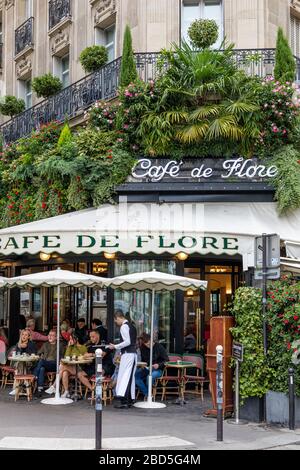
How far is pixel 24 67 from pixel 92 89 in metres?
6.41

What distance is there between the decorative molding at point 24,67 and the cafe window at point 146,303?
10809mm

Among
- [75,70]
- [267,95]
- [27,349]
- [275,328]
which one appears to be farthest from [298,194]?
[75,70]

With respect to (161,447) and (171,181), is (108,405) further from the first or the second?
(171,181)

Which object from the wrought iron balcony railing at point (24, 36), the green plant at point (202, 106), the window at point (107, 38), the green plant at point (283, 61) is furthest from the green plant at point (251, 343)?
the wrought iron balcony railing at point (24, 36)

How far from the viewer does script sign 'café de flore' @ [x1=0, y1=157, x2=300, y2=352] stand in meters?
13.7

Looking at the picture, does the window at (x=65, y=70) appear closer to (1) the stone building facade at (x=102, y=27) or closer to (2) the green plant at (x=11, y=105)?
(1) the stone building facade at (x=102, y=27)

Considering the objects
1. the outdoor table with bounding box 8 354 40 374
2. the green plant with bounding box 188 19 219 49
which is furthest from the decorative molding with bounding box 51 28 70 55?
the outdoor table with bounding box 8 354 40 374

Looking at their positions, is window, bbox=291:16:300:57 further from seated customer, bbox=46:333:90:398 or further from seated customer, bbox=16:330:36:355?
seated customer, bbox=16:330:36:355

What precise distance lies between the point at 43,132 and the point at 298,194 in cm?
760

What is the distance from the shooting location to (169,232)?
1366 cm

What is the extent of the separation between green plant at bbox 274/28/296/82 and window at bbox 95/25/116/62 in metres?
5.24

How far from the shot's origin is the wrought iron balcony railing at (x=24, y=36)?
74.1ft

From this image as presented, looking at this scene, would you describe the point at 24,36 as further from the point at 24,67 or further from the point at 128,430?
the point at 128,430

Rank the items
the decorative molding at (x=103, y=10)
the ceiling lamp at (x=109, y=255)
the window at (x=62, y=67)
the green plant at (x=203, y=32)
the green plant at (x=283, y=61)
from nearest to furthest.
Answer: the ceiling lamp at (x=109, y=255)
the green plant at (x=283, y=61)
the green plant at (x=203, y=32)
the decorative molding at (x=103, y=10)
the window at (x=62, y=67)
